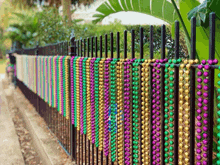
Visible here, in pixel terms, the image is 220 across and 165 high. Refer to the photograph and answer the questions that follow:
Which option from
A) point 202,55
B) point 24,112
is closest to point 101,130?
point 202,55

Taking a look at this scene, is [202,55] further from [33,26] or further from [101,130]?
[33,26]

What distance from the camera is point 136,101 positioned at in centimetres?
271

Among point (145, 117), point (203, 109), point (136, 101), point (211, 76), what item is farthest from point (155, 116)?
point (211, 76)

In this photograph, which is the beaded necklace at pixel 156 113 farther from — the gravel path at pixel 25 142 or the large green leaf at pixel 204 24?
the gravel path at pixel 25 142

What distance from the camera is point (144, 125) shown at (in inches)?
102

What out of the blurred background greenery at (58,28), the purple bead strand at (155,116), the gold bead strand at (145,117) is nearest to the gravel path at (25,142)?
the blurred background greenery at (58,28)

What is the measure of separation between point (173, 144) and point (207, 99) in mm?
688

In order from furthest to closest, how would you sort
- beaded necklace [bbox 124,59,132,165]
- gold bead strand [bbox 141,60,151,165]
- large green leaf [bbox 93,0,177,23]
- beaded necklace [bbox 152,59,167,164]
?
large green leaf [bbox 93,0,177,23], beaded necklace [bbox 124,59,132,165], gold bead strand [bbox 141,60,151,165], beaded necklace [bbox 152,59,167,164]

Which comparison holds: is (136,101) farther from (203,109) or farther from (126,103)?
(203,109)

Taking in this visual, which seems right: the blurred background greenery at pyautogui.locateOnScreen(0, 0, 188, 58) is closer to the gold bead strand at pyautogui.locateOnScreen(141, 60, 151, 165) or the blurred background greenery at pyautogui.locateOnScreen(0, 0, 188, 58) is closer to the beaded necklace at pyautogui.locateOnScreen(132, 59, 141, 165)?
the beaded necklace at pyautogui.locateOnScreen(132, 59, 141, 165)

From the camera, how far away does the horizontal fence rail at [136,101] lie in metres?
2.03

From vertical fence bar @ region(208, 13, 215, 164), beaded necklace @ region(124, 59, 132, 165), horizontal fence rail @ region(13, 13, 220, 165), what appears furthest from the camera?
beaded necklace @ region(124, 59, 132, 165)

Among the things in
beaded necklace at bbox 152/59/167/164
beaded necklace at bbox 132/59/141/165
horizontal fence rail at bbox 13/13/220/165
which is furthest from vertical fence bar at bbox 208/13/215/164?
beaded necklace at bbox 132/59/141/165

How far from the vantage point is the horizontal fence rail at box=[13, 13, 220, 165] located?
2029 millimetres
